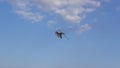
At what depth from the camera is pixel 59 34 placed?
3394cm

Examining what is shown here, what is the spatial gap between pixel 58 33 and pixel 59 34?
0.76 m

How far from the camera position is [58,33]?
34.3 m
